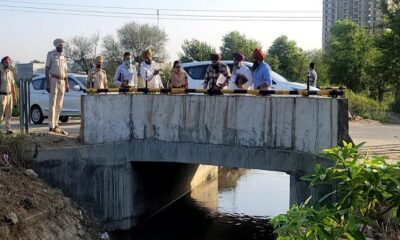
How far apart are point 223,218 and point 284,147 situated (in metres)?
3.62

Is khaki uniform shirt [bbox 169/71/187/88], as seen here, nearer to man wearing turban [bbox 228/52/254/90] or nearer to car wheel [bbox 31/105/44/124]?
man wearing turban [bbox 228/52/254/90]

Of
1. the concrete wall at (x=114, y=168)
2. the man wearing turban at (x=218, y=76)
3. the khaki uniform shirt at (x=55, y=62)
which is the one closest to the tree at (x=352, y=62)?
the man wearing turban at (x=218, y=76)

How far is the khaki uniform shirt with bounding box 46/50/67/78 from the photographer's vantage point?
11.1m

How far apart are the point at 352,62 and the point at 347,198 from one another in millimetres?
31223

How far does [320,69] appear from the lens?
44.7 m

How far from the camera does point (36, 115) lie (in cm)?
1636

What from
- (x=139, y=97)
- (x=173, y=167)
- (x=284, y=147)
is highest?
(x=139, y=97)

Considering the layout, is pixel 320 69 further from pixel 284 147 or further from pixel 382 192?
pixel 382 192

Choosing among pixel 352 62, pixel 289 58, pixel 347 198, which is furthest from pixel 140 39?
pixel 347 198

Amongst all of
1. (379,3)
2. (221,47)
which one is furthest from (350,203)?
(221,47)

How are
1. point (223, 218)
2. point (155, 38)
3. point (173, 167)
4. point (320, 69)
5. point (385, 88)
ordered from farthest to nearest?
point (155, 38), point (320, 69), point (385, 88), point (173, 167), point (223, 218)

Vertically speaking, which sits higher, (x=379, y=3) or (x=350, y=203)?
(x=379, y=3)

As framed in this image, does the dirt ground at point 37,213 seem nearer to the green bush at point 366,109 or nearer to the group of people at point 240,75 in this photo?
the group of people at point 240,75

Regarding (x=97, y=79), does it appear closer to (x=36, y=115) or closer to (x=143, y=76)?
(x=143, y=76)
